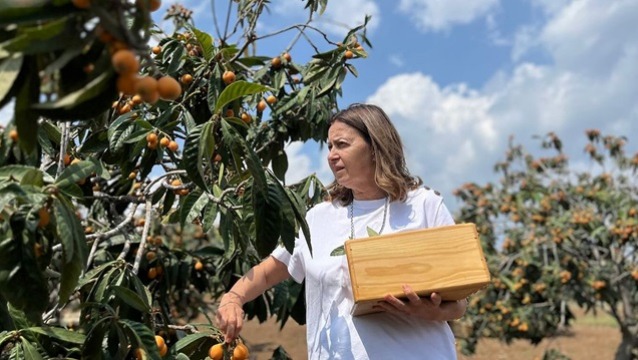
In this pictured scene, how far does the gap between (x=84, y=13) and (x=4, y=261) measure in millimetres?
489

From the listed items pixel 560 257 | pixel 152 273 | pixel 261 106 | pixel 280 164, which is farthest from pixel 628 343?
pixel 152 273

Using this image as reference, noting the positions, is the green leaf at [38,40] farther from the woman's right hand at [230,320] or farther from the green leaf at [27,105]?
the woman's right hand at [230,320]

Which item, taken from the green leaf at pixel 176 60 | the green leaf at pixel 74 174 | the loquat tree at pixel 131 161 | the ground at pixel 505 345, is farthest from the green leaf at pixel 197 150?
the ground at pixel 505 345

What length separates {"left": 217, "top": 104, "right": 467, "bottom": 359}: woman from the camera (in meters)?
1.63

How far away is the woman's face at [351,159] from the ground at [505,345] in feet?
17.9

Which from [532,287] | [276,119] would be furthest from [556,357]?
[276,119]

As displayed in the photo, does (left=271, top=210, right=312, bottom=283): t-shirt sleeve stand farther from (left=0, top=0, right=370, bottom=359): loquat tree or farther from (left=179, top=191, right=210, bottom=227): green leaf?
(left=179, top=191, right=210, bottom=227): green leaf

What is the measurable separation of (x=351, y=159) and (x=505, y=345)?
9.84m

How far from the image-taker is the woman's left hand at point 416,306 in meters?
1.54

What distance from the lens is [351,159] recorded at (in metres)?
1.79

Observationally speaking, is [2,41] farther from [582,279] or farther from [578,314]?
[578,314]

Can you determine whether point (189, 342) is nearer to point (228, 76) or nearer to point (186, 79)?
point (228, 76)

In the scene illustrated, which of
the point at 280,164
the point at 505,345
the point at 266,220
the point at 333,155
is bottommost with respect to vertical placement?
the point at 505,345

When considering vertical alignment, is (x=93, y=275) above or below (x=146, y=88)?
below
